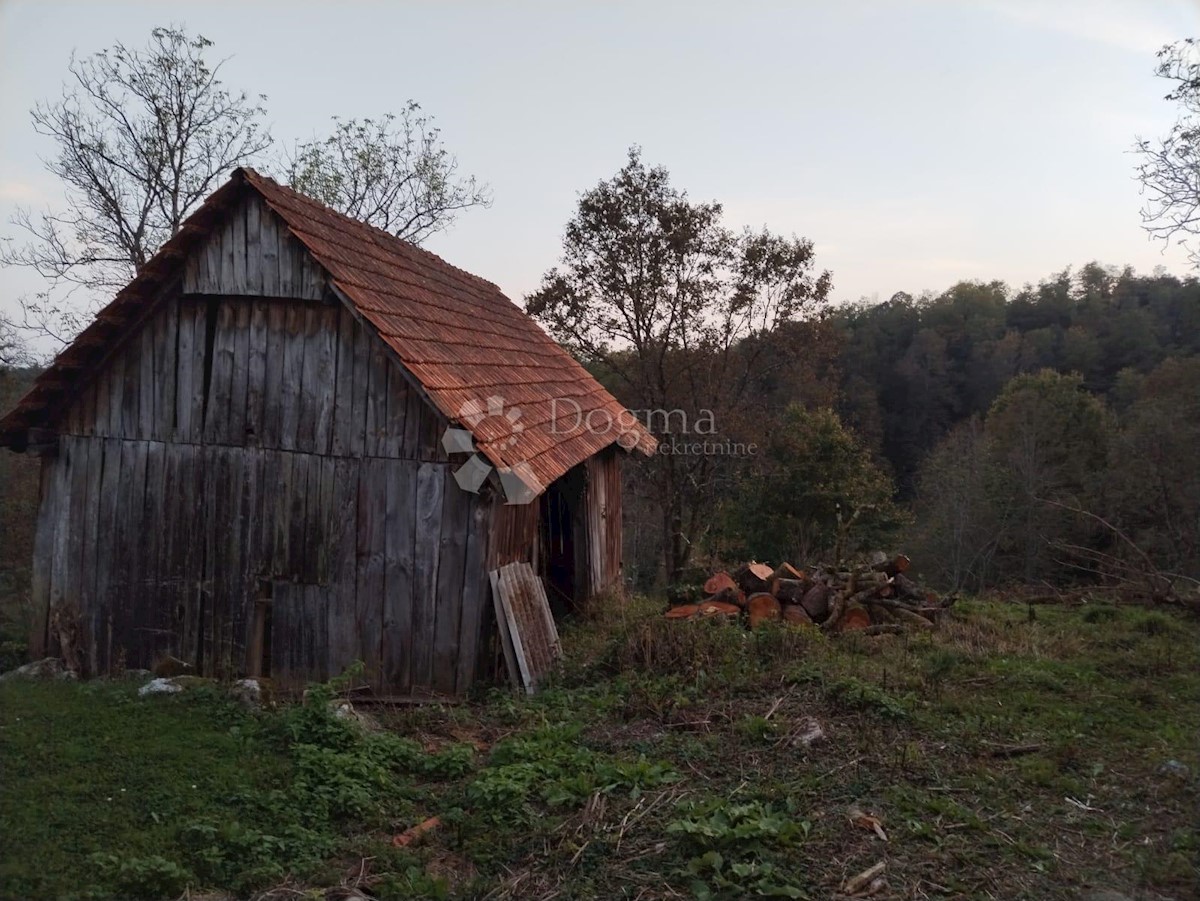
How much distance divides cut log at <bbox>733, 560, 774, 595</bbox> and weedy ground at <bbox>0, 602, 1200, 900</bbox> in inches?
109

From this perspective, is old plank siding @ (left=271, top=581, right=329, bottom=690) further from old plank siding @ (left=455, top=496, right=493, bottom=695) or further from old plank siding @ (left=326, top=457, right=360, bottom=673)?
old plank siding @ (left=455, top=496, right=493, bottom=695)

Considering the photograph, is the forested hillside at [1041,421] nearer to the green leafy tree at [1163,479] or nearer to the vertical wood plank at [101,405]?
the green leafy tree at [1163,479]

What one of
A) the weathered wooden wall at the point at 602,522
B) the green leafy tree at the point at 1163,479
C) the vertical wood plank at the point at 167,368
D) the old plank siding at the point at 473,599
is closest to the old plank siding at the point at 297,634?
the old plank siding at the point at 473,599

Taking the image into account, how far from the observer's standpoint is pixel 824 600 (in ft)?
34.1

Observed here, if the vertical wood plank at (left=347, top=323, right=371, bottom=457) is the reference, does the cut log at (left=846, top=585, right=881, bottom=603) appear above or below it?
below

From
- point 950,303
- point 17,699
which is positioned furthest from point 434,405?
point 950,303

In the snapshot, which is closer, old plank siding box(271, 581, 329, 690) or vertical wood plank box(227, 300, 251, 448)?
old plank siding box(271, 581, 329, 690)

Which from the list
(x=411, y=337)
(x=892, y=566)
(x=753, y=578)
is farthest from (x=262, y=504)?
(x=892, y=566)

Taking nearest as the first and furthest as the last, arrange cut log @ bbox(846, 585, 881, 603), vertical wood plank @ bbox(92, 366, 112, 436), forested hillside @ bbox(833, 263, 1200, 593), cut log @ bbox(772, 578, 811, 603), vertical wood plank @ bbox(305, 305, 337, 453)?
vertical wood plank @ bbox(305, 305, 337, 453) < vertical wood plank @ bbox(92, 366, 112, 436) < cut log @ bbox(846, 585, 881, 603) < cut log @ bbox(772, 578, 811, 603) < forested hillside @ bbox(833, 263, 1200, 593)

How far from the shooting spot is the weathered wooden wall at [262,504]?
7645 mm

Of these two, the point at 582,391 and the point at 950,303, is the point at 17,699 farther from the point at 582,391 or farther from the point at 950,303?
the point at 950,303

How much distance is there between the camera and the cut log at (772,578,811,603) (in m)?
10.5

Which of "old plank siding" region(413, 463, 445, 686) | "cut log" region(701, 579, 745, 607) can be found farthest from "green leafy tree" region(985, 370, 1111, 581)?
"old plank siding" region(413, 463, 445, 686)

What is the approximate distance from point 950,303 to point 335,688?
40.9 m
